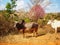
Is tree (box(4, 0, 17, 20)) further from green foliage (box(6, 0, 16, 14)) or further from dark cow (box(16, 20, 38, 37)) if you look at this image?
dark cow (box(16, 20, 38, 37))

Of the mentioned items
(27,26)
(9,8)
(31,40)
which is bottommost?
(31,40)

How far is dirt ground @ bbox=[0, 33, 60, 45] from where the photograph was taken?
8.11 feet

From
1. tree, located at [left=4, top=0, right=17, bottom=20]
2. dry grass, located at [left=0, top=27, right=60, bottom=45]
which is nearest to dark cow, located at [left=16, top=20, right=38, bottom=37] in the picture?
dry grass, located at [left=0, top=27, right=60, bottom=45]

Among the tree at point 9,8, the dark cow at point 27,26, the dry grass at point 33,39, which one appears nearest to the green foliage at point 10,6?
the tree at point 9,8

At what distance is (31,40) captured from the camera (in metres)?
2.53

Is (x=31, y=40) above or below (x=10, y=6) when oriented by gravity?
below

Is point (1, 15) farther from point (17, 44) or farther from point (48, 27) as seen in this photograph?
point (48, 27)

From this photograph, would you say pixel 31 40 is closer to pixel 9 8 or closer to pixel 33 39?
pixel 33 39

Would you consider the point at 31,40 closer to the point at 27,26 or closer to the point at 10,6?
the point at 27,26

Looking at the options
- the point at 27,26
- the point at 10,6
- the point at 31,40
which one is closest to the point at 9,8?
the point at 10,6

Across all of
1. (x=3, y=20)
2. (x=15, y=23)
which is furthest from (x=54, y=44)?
(x=3, y=20)

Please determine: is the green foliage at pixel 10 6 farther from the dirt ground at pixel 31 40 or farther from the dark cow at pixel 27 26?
the dirt ground at pixel 31 40

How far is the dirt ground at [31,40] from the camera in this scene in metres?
2.47

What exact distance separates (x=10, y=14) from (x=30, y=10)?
280 millimetres
